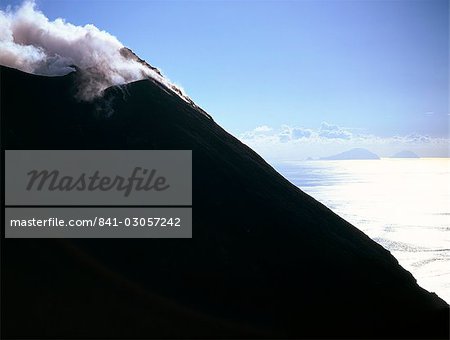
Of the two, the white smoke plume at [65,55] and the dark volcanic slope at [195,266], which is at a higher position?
the white smoke plume at [65,55]

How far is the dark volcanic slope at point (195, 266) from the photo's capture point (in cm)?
2262

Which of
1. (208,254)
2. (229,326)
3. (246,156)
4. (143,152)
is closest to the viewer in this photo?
(229,326)

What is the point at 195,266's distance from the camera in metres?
27.2

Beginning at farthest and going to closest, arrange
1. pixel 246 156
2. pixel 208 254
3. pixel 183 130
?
1. pixel 246 156
2. pixel 183 130
3. pixel 208 254

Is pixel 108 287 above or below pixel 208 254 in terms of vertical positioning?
below

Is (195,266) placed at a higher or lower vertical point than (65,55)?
lower

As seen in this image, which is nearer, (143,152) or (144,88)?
(143,152)

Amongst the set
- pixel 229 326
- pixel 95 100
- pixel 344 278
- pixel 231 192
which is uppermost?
pixel 95 100

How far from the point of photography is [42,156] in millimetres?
29734

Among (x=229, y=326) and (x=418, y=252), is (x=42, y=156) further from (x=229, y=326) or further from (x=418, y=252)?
(x=418, y=252)

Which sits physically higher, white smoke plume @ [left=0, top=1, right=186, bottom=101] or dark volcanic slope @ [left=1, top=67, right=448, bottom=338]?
white smoke plume @ [left=0, top=1, right=186, bottom=101]

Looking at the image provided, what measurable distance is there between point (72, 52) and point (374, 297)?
126ft

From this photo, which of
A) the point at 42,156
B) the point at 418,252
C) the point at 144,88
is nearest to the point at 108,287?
the point at 42,156

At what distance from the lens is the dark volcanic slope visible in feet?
74.2
